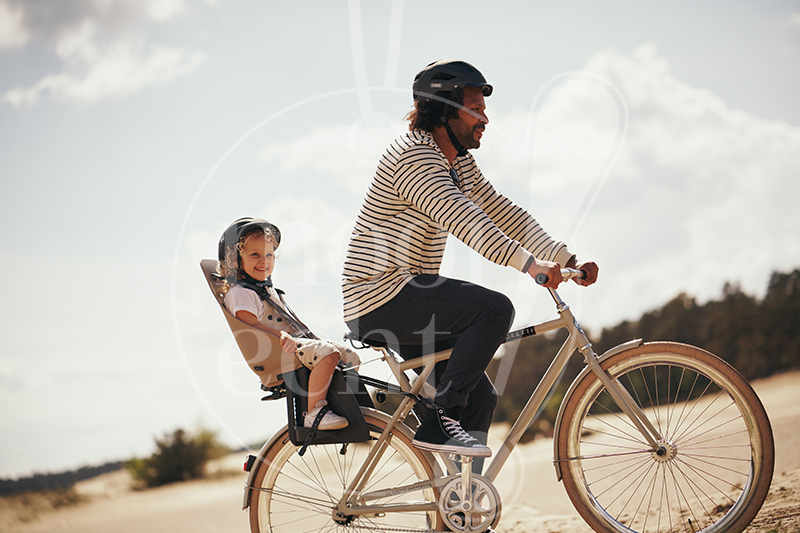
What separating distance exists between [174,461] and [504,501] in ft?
24.0

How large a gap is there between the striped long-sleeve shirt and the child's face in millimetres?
476

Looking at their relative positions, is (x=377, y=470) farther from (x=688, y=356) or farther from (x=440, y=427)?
(x=688, y=356)

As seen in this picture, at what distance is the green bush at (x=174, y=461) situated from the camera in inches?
345

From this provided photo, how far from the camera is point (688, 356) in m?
2.77

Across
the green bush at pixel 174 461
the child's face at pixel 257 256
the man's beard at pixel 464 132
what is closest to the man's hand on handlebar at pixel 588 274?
the man's beard at pixel 464 132

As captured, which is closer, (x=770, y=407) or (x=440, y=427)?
(x=440, y=427)

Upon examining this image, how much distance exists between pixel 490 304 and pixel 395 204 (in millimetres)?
661

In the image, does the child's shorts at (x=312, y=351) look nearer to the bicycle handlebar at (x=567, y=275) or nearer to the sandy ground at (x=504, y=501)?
the bicycle handlebar at (x=567, y=275)

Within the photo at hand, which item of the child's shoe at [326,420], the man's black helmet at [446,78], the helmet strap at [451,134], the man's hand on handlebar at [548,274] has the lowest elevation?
the child's shoe at [326,420]

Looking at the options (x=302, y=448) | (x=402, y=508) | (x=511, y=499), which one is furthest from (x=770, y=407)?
(x=302, y=448)

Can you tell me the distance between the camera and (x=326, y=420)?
2.75 meters

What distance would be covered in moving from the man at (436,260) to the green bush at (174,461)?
23.9 ft

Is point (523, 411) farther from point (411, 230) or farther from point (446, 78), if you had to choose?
point (446, 78)

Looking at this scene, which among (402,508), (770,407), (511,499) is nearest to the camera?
(402,508)
